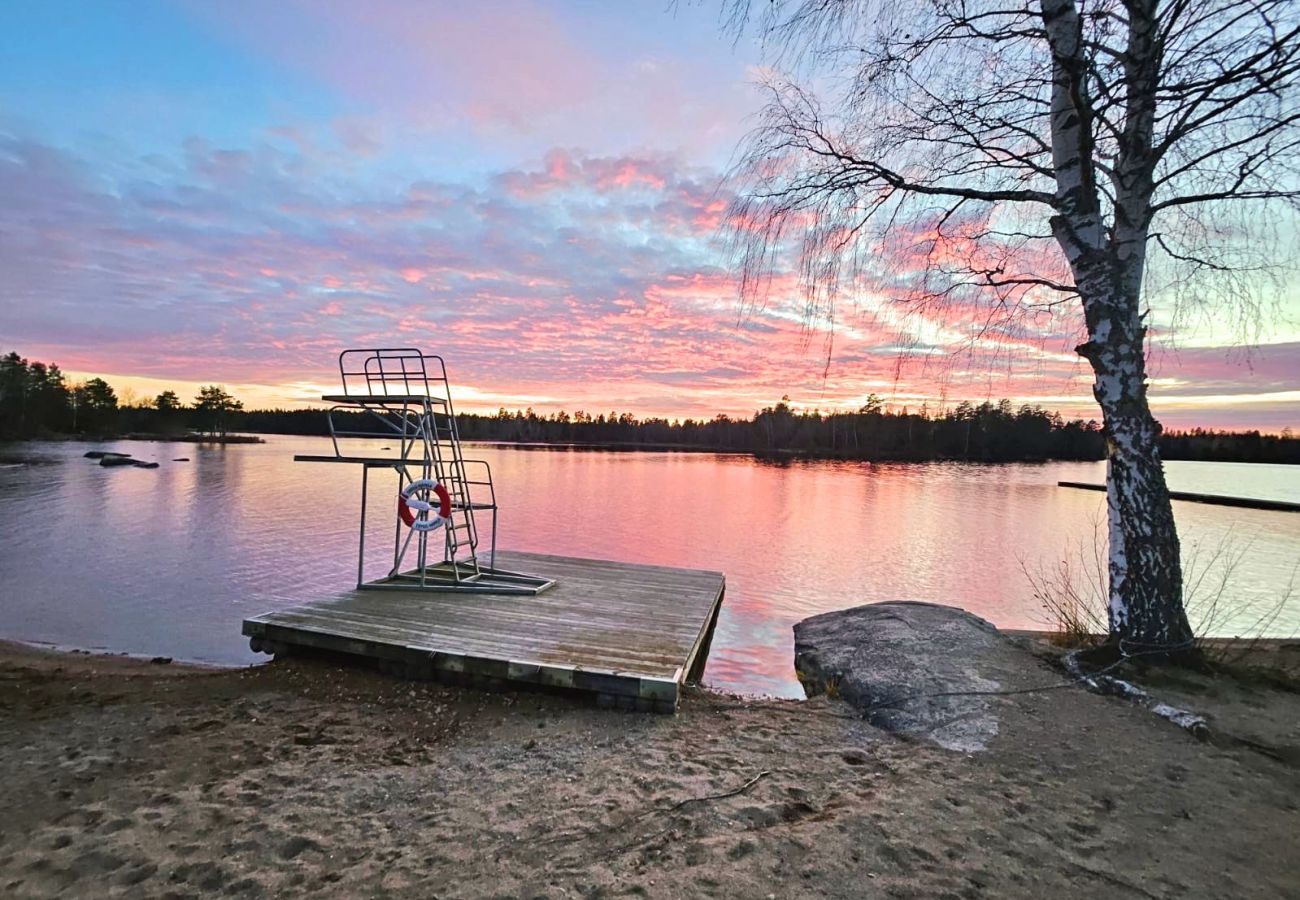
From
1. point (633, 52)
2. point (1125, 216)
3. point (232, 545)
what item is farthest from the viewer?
point (232, 545)

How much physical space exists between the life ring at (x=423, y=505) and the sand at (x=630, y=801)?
205 cm

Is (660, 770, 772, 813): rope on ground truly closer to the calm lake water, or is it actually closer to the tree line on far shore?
the calm lake water

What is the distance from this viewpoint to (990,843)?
2822 mm

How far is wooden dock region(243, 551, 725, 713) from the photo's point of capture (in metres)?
4.92

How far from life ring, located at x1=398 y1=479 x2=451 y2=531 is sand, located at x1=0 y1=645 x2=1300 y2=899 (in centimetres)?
205

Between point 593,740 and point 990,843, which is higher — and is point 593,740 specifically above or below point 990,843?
below

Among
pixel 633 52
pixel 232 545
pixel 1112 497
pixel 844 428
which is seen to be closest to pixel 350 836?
pixel 1112 497

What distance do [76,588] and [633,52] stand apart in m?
12.5

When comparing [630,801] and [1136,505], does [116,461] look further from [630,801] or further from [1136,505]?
[1136,505]

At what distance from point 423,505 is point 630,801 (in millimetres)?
4139

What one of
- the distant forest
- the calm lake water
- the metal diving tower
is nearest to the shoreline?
the distant forest

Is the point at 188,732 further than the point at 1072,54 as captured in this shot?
No

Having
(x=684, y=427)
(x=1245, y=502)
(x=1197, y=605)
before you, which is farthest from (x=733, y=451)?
(x=1197, y=605)

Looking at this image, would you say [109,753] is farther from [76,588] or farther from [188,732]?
[76,588]
